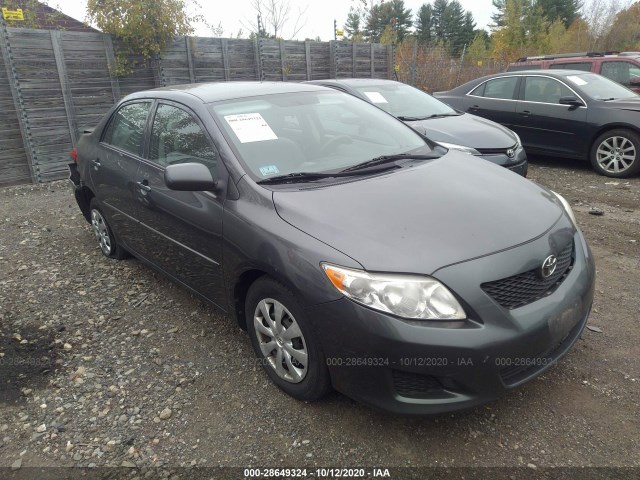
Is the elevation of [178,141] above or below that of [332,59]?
below

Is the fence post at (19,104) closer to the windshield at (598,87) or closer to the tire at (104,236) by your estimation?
the tire at (104,236)

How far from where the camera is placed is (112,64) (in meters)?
7.87

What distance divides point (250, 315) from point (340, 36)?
11.6 m

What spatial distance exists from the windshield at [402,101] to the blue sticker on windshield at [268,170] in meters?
3.81

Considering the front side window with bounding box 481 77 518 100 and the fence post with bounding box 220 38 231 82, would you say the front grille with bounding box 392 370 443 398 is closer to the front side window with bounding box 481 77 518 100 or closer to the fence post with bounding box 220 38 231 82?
the front side window with bounding box 481 77 518 100

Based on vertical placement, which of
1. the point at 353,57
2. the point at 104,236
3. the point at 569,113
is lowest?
the point at 104,236

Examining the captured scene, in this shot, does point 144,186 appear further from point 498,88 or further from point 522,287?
point 498,88

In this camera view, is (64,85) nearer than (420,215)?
No

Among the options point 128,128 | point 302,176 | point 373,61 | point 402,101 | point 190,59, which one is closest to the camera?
point 302,176

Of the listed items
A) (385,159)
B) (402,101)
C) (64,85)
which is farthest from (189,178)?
(64,85)

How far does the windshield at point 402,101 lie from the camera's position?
6.19 metres

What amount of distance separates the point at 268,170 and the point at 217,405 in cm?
134

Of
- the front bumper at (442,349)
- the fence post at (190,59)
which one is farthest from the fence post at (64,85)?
the front bumper at (442,349)

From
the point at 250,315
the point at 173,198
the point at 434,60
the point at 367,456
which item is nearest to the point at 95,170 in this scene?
the point at 173,198
